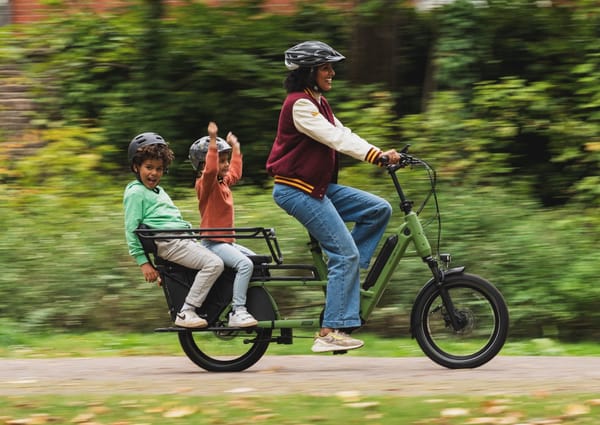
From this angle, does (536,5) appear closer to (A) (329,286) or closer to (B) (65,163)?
(B) (65,163)

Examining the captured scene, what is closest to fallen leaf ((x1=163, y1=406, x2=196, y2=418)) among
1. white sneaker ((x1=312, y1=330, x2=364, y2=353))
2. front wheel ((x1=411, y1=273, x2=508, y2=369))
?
white sneaker ((x1=312, y1=330, x2=364, y2=353))

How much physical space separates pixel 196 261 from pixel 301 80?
54.6 inches

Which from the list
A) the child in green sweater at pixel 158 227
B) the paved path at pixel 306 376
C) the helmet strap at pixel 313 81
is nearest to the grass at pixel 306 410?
the paved path at pixel 306 376

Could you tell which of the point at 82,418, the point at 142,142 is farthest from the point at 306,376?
the point at 142,142

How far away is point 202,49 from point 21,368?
18.9 feet

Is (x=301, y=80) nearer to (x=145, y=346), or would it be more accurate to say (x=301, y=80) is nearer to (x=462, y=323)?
(x=462, y=323)

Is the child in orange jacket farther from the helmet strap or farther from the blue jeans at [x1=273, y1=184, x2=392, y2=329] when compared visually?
the helmet strap

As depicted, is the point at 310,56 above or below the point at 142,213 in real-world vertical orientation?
above

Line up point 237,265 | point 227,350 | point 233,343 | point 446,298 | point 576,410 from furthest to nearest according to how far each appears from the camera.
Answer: point 233,343 < point 227,350 < point 237,265 < point 446,298 < point 576,410

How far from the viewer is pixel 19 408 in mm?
6590

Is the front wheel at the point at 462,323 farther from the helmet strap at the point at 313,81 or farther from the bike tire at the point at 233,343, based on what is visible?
the helmet strap at the point at 313,81

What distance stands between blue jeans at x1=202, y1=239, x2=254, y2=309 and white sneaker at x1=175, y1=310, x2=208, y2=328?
24 cm

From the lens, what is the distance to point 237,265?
7.64 metres

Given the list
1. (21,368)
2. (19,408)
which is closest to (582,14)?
(21,368)
